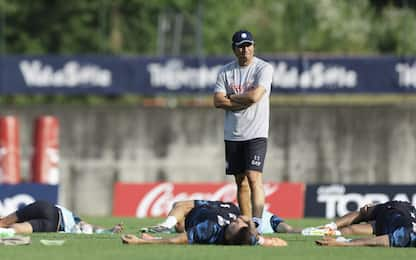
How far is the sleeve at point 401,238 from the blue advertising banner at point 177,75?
15.3m

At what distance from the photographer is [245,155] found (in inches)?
646

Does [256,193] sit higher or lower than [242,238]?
higher

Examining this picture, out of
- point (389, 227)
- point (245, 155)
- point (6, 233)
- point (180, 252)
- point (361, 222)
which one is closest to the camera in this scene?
point (180, 252)

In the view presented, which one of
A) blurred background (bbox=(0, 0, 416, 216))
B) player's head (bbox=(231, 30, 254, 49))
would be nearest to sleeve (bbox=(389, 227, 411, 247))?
player's head (bbox=(231, 30, 254, 49))

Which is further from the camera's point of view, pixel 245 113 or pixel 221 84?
pixel 221 84

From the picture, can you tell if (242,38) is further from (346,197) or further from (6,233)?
(346,197)

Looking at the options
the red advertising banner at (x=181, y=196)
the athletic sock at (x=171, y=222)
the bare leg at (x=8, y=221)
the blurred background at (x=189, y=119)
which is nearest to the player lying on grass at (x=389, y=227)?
the athletic sock at (x=171, y=222)

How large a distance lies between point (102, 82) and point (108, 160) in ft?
6.43

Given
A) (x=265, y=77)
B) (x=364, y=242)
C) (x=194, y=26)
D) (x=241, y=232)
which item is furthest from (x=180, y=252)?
(x=194, y=26)

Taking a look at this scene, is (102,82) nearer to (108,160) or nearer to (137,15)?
(108,160)

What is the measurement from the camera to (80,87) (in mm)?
30578

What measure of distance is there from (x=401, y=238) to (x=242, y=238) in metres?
1.70

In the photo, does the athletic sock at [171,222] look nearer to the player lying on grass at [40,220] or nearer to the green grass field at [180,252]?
the green grass field at [180,252]

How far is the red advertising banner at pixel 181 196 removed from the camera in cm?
2355
